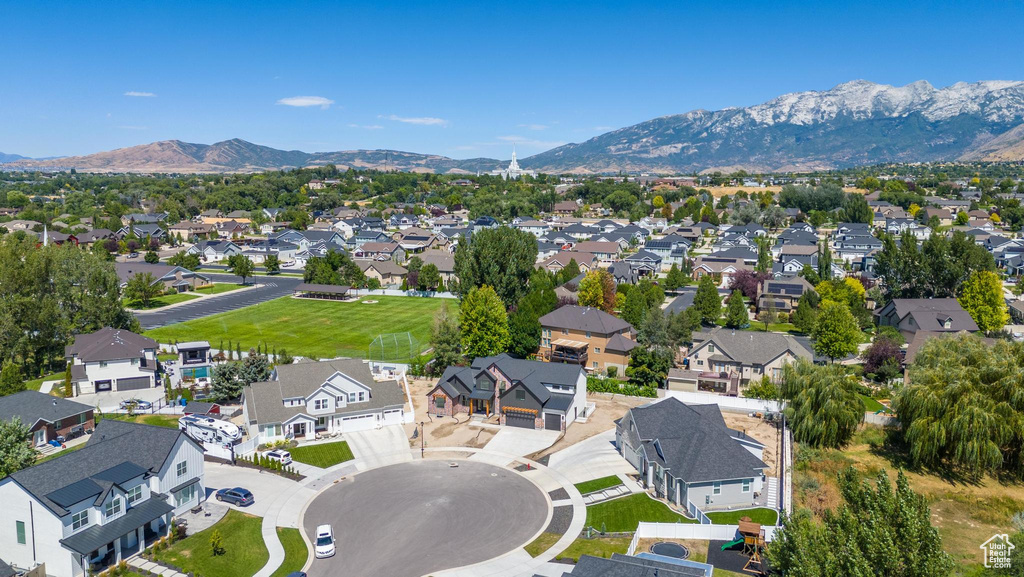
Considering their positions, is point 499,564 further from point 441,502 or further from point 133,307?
point 133,307

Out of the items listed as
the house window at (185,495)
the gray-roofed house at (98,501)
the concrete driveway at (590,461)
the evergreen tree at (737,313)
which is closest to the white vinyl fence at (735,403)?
the concrete driveway at (590,461)

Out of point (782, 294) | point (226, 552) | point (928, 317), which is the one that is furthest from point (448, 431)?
point (782, 294)

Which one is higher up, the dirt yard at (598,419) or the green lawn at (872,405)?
the green lawn at (872,405)

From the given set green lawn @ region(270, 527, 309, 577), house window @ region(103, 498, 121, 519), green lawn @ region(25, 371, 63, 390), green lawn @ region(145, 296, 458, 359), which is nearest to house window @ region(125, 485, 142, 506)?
house window @ region(103, 498, 121, 519)

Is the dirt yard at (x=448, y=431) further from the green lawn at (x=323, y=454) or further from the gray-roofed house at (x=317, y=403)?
the green lawn at (x=323, y=454)

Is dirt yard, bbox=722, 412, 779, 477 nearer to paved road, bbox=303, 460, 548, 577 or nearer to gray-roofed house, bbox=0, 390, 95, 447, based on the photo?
paved road, bbox=303, 460, 548, 577

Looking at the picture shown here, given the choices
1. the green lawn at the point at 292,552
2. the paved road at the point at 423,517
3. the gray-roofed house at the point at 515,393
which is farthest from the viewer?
the gray-roofed house at the point at 515,393

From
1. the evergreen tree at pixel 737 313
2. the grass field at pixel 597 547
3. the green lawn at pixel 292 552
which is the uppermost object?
the evergreen tree at pixel 737 313

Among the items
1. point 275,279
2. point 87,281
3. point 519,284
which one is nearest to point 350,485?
point 519,284

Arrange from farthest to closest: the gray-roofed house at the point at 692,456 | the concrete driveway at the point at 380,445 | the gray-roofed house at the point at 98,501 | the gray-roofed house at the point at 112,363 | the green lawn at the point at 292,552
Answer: the gray-roofed house at the point at 112,363, the concrete driveway at the point at 380,445, the gray-roofed house at the point at 692,456, the green lawn at the point at 292,552, the gray-roofed house at the point at 98,501
